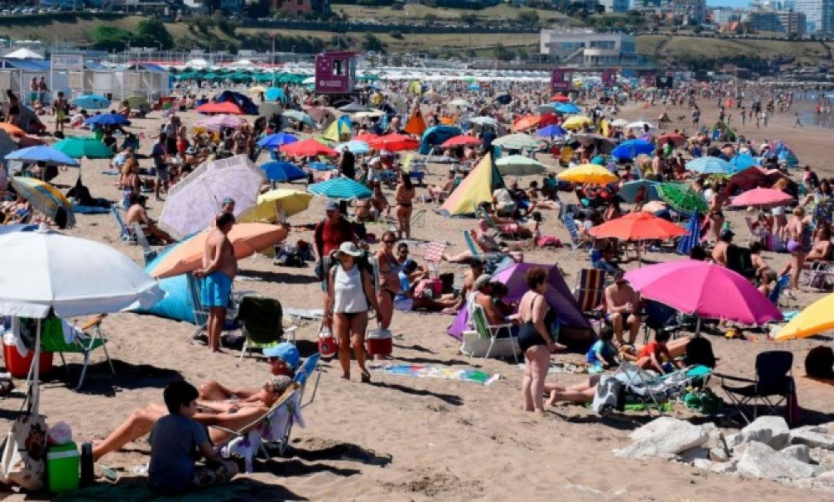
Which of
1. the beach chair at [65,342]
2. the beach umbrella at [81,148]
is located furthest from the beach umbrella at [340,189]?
the beach chair at [65,342]

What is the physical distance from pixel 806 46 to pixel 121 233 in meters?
197

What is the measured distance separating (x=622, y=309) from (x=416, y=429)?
365 cm

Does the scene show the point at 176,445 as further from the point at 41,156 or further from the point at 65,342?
the point at 41,156

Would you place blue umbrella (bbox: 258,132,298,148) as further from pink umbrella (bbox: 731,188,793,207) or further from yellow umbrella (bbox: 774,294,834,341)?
yellow umbrella (bbox: 774,294,834,341)

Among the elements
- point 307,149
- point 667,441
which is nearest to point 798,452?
point 667,441

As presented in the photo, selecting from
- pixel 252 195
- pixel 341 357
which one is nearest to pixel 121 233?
pixel 252 195

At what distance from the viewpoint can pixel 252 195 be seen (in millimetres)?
12969

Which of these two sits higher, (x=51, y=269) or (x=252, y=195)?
(x=51, y=269)

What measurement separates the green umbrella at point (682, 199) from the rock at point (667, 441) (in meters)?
10.6

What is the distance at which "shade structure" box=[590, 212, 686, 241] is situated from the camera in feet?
42.2

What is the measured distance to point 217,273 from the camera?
29.9 ft

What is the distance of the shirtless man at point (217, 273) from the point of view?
904 cm

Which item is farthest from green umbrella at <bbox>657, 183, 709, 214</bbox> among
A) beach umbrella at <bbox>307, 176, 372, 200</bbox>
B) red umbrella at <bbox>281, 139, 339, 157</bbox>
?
red umbrella at <bbox>281, 139, 339, 157</bbox>

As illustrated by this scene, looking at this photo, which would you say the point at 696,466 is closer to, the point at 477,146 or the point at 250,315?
the point at 250,315
